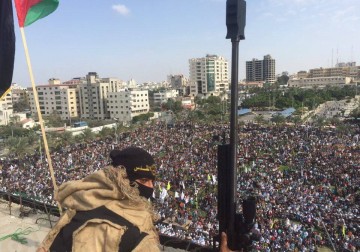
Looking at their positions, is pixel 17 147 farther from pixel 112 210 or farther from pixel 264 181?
pixel 112 210

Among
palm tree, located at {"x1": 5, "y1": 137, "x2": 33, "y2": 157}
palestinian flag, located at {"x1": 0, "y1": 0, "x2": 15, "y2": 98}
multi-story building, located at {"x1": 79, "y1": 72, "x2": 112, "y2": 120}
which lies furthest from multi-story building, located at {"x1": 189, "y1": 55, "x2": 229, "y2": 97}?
palestinian flag, located at {"x1": 0, "y1": 0, "x2": 15, "y2": 98}

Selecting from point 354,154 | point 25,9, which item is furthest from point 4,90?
point 354,154

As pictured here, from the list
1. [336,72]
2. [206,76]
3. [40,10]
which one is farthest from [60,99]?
[336,72]

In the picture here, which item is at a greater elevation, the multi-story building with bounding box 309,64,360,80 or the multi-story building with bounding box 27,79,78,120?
the multi-story building with bounding box 309,64,360,80

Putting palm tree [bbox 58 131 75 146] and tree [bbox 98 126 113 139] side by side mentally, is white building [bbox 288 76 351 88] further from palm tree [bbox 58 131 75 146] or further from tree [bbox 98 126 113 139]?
palm tree [bbox 58 131 75 146]

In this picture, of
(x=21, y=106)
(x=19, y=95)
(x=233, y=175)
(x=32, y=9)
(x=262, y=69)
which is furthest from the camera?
(x=262, y=69)

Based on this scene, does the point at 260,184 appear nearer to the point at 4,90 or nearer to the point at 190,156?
the point at 190,156
